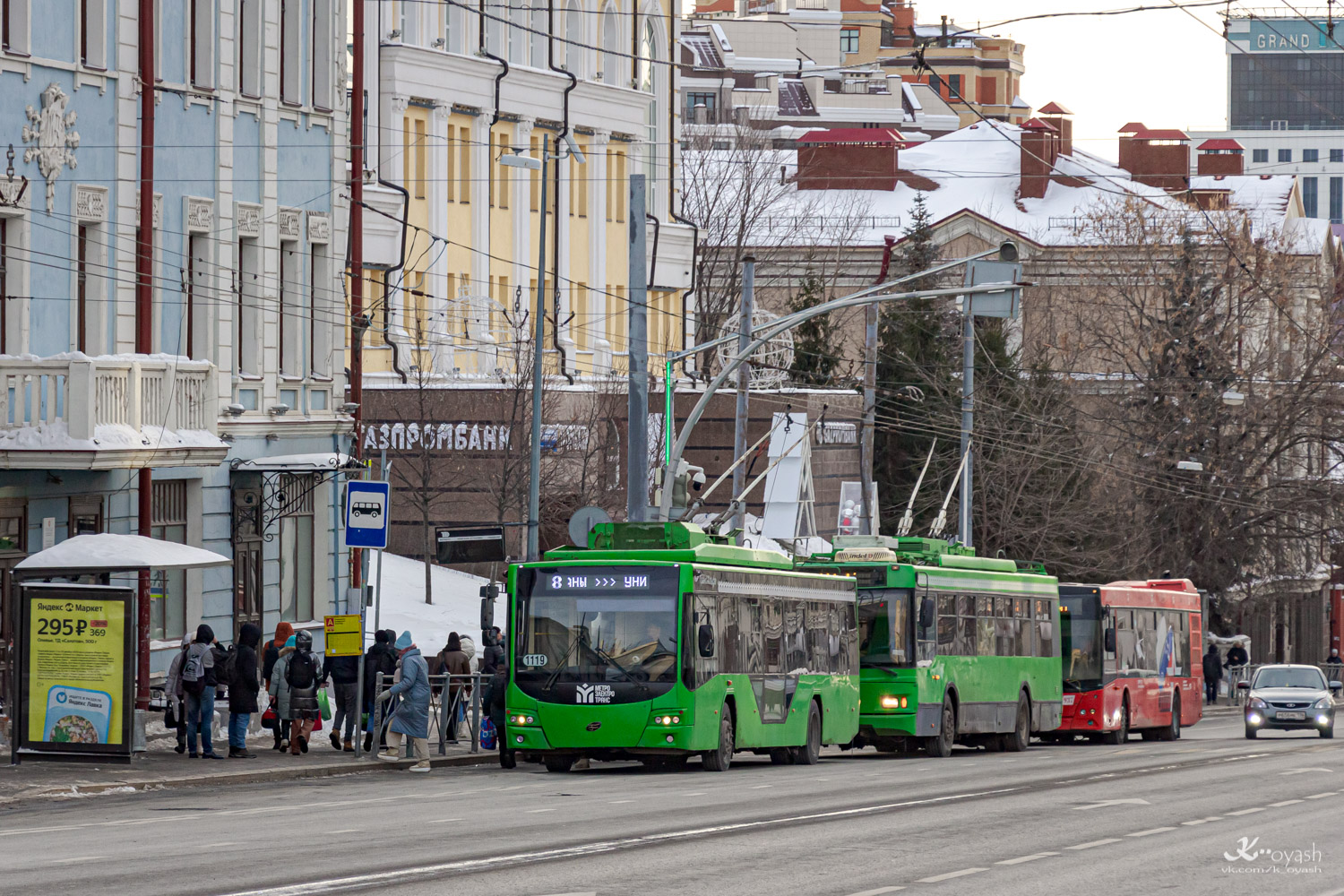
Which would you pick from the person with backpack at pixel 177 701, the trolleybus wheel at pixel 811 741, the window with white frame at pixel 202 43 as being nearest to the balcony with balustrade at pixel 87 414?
the person with backpack at pixel 177 701

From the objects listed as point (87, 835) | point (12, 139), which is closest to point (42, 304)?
point (12, 139)

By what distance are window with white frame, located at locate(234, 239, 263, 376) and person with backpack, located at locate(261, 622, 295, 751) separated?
21.0ft

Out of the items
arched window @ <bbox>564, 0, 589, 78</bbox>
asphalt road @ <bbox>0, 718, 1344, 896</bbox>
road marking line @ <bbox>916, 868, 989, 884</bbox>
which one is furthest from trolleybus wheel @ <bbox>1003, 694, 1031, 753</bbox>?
arched window @ <bbox>564, 0, 589, 78</bbox>

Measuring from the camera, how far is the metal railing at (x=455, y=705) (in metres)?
30.5

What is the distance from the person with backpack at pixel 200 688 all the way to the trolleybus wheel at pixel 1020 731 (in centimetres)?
1416

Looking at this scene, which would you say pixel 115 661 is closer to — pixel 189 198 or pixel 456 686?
pixel 456 686

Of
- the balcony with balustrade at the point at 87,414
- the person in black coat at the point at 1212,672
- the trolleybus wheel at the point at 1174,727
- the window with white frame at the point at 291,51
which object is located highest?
the window with white frame at the point at 291,51

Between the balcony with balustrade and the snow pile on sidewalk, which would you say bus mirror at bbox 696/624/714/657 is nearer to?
the balcony with balustrade

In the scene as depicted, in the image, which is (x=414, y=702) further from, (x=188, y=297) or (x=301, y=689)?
(x=188, y=297)

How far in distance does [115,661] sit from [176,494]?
28.8 feet

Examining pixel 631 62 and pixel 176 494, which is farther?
pixel 631 62

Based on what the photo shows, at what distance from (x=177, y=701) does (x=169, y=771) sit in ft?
7.22

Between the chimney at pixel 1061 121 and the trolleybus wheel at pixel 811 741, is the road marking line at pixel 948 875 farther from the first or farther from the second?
the chimney at pixel 1061 121

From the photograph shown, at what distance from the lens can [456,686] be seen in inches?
1257
